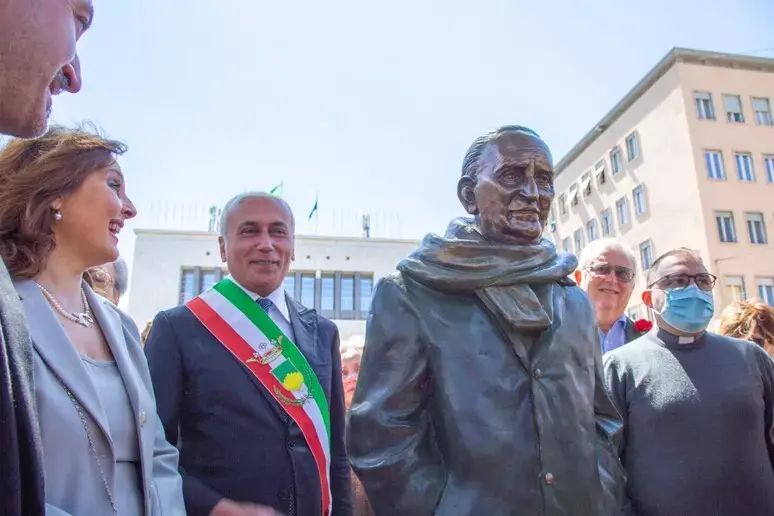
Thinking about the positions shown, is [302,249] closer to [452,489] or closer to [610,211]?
[610,211]

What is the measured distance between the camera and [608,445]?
1.91 meters

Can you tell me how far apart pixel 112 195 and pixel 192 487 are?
1.03m

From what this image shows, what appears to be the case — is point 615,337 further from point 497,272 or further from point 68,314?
point 68,314

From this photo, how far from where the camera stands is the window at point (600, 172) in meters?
27.9

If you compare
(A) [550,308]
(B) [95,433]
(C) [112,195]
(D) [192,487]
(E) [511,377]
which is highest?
(C) [112,195]

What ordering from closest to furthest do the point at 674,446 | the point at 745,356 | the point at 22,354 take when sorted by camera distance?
the point at 22,354
the point at 674,446
the point at 745,356

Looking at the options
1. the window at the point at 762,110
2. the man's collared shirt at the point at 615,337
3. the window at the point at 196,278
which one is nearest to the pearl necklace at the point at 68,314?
the man's collared shirt at the point at 615,337

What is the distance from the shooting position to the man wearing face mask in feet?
8.36

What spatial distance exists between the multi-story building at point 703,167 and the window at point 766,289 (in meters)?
0.04

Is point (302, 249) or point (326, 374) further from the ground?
point (302, 249)

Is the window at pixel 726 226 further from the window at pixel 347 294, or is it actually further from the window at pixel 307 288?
the window at pixel 307 288

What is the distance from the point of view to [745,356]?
2859 millimetres

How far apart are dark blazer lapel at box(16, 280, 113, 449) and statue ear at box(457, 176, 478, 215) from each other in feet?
4.14

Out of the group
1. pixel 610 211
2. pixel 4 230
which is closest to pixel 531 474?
pixel 4 230
